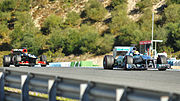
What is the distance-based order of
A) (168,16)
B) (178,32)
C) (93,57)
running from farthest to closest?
1. (168,16)
2. (93,57)
3. (178,32)

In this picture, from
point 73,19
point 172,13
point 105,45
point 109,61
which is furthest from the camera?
point 73,19

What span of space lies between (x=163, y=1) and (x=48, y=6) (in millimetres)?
33365

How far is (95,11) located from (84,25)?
557 centimetres

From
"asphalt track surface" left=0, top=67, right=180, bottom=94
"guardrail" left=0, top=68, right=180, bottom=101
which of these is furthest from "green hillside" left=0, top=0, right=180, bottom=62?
"guardrail" left=0, top=68, right=180, bottom=101

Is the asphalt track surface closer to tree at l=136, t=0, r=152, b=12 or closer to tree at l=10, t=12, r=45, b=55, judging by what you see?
tree at l=10, t=12, r=45, b=55

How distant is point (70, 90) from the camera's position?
18.7 feet

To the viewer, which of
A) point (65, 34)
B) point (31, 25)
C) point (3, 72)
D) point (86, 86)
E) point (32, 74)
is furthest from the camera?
point (31, 25)

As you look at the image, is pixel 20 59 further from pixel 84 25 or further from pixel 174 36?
pixel 84 25

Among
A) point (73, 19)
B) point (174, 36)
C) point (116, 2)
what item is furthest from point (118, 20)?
point (174, 36)

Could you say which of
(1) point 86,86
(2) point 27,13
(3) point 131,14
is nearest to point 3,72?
(1) point 86,86

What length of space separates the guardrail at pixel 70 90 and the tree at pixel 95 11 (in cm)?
7700

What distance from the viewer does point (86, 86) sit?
209 inches

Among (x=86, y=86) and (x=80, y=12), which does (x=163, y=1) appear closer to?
(x=80, y=12)

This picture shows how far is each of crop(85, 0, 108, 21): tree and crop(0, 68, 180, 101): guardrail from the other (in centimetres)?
7700
